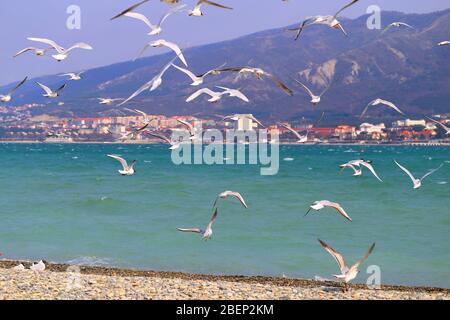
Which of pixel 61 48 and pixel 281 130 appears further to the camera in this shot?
pixel 281 130

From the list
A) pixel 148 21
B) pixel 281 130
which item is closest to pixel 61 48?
pixel 148 21

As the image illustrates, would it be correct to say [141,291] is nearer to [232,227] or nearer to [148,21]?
[148,21]

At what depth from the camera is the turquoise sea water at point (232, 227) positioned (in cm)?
1873

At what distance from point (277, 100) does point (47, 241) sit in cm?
14724

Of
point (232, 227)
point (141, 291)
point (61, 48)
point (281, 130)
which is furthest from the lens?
point (281, 130)

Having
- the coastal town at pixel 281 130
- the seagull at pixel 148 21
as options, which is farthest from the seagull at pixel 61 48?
the coastal town at pixel 281 130

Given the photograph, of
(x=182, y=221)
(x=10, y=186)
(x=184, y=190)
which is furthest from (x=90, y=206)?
(x=10, y=186)

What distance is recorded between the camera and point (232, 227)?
25.4 metres

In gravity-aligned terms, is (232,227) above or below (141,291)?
below

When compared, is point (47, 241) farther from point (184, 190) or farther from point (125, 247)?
point (184, 190)

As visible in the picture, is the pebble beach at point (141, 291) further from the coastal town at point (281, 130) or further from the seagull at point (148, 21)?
the coastal town at point (281, 130)

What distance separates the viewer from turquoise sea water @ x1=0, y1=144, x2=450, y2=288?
61.5 ft

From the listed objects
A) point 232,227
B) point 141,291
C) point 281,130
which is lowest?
point 232,227
